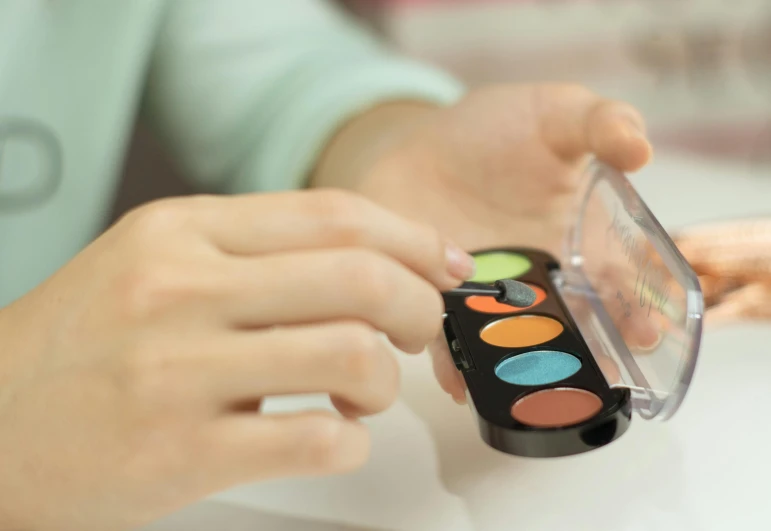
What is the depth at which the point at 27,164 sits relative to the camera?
21.2 inches

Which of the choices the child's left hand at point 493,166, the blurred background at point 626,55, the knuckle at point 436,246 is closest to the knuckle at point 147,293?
the knuckle at point 436,246

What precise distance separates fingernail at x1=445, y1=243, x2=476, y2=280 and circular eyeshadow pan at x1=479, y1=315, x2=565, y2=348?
0.06 meters

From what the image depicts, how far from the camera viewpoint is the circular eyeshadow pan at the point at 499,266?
41 centimetres

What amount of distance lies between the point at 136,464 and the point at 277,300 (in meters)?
0.08

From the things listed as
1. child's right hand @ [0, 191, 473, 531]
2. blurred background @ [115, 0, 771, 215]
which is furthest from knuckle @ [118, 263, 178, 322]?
blurred background @ [115, 0, 771, 215]

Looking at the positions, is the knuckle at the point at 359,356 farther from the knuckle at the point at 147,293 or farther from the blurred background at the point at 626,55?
the blurred background at the point at 626,55

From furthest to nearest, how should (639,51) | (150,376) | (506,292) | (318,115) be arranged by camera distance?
(639,51), (318,115), (506,292), (150,376)

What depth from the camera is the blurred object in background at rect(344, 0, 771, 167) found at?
2.76 ft

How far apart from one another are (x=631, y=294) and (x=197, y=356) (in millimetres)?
227

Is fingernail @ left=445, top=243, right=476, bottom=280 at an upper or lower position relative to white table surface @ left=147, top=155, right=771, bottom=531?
upper

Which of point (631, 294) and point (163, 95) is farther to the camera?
point (163, 95)

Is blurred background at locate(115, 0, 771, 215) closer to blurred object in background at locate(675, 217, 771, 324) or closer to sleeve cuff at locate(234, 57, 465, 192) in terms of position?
sleeve cuff at locate(234, 57, 465, 192)

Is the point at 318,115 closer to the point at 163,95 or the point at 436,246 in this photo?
the point at 163,95

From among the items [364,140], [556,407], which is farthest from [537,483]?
[364,140]
